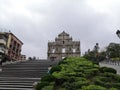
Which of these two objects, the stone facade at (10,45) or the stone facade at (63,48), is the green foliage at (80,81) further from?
the stone facade at (63,48)

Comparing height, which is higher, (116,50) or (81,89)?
(116,50)

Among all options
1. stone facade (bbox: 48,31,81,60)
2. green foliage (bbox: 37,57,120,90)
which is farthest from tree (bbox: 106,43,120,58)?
green foliage (bbox: 37,57,120,90)

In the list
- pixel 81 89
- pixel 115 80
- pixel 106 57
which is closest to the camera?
pixel 81 89

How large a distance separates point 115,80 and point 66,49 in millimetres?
59815

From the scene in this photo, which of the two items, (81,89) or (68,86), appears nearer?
(81,89)

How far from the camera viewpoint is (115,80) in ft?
57.1

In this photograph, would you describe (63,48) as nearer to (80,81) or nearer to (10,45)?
(10,45)

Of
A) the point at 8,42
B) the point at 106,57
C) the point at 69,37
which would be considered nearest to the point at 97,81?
the point at 106,57

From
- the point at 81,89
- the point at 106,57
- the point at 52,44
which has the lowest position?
the point at 81,89

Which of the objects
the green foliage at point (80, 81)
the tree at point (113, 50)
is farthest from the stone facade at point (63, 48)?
the green foliage at point (80, 81)

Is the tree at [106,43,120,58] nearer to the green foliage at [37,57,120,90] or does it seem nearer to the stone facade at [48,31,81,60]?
the stone facade at [48,31,81,60]

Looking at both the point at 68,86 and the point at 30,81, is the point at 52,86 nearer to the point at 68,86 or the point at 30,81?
the point at 68,86

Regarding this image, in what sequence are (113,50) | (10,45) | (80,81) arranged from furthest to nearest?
(10,45)
(113,50)
(80,81)

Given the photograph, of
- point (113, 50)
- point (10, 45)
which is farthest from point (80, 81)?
point (10, 45)
